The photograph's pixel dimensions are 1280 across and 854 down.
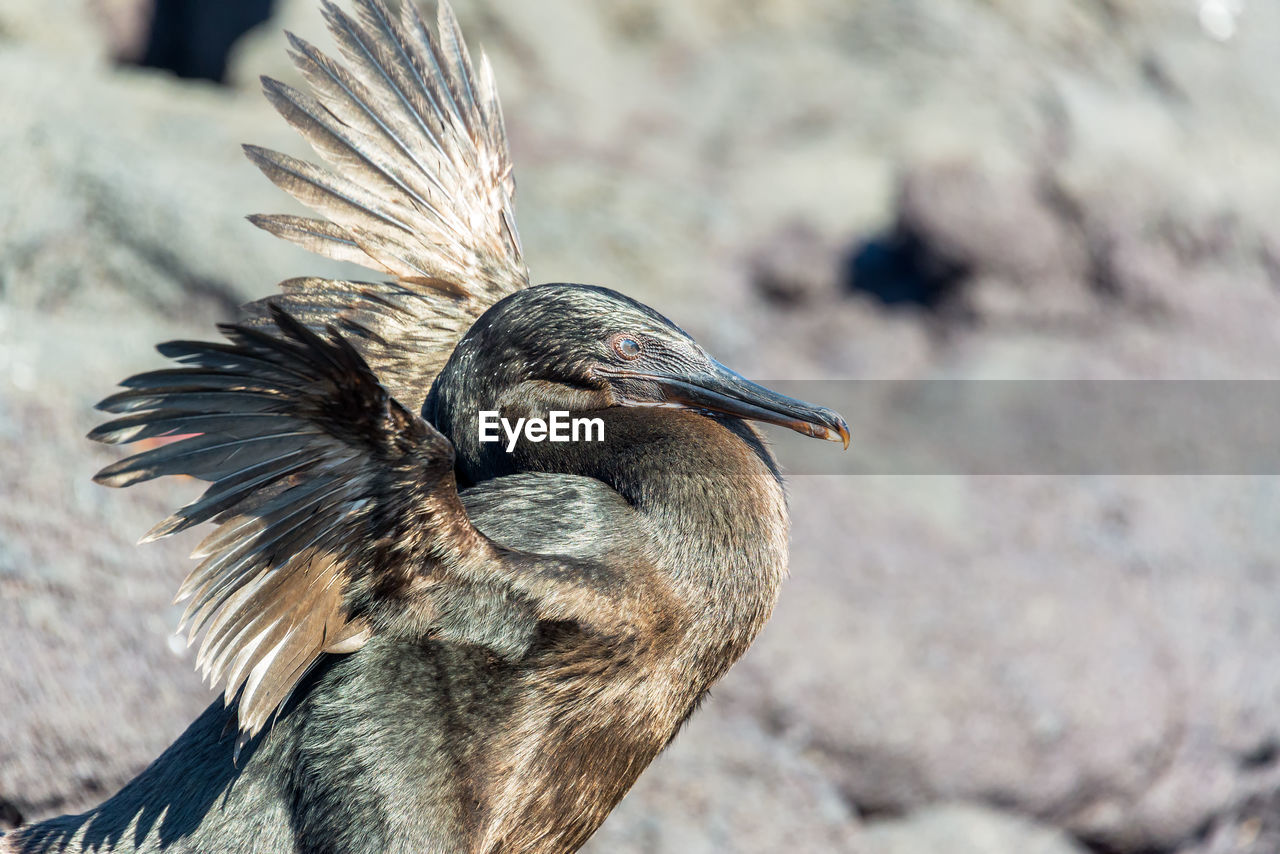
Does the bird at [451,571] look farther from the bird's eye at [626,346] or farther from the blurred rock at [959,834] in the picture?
the blurred rock at [959,834]

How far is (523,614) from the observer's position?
1734mm

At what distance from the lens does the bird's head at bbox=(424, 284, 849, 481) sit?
6.45 feet

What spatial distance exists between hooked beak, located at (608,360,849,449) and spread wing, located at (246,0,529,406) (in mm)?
527

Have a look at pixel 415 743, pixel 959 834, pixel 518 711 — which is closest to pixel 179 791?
pixel 415 743

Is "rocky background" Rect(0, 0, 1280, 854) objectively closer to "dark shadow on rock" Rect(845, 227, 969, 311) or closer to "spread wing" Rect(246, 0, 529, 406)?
"dark shadow on rock" Rect(845, 227, 969, 311)

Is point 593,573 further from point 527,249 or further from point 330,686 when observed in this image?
point 527,249

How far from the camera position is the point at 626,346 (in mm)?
2020

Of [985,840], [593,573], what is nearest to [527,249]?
[985,840]

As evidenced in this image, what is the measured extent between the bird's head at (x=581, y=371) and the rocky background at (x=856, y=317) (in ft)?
5.44

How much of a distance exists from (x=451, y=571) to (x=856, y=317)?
4249 mm

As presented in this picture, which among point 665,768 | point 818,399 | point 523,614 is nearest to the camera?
point 523,614

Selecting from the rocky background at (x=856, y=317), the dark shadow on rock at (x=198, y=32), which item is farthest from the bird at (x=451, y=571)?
the dark shadow on rock at (x=198, y=32)

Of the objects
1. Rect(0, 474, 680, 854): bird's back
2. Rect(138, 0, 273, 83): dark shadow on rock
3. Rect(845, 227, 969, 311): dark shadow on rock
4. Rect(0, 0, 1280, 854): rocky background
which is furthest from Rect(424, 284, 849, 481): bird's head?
Rect(138, 0, 273, 83): dark shadow on rock

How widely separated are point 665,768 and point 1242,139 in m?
4.26
